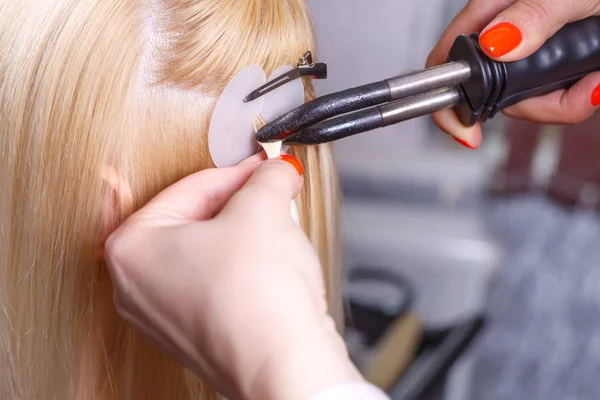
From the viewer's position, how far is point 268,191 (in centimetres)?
47

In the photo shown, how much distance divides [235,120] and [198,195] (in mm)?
106

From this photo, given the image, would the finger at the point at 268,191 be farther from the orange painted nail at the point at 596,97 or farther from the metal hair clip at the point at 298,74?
the orange painted nail at the point at 596,97

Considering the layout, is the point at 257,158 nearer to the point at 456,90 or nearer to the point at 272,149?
the point at 272,149

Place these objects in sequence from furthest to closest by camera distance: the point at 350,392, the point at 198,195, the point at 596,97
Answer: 1. the point at 596,97
2. the point at 198,195
3. the point at 350,392

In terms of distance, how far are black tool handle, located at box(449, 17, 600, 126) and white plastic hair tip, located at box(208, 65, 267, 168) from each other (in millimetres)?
206

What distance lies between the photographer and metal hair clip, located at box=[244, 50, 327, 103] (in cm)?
58

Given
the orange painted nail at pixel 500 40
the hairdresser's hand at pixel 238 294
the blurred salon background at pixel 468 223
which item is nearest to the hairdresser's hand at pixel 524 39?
the orange painted nail at pixel 500 40

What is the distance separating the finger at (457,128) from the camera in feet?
2.37

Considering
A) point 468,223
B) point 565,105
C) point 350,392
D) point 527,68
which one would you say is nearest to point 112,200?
point 350,392

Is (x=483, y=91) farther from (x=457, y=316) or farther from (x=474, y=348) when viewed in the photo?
(x=474, y=348)

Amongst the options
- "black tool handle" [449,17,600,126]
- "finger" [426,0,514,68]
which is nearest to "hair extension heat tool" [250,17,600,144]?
"black tool handle" [449,17,600,126]

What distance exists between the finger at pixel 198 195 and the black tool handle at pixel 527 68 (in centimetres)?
23

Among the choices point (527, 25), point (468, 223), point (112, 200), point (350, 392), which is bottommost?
point (468, 223)

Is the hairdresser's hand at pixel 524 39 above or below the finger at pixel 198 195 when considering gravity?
above
